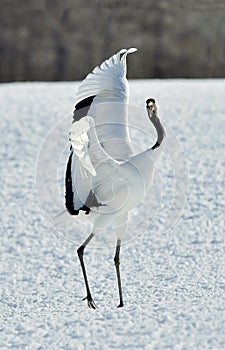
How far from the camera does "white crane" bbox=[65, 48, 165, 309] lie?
2.60 metres

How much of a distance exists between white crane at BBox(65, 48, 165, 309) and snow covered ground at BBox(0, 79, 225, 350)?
1.22 ft

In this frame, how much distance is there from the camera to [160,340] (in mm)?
2672

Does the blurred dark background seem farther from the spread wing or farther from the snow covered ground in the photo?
the spread wing

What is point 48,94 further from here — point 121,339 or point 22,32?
point 121,339

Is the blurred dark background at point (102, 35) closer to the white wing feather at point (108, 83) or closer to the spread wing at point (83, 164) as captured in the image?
the white wing feather at point (108, 83)

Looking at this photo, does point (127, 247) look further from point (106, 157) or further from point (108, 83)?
point (106, 157)

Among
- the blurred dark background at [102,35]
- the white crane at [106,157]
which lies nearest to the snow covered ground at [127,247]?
the white crane at [106,157]

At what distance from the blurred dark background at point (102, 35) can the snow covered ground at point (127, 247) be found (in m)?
0.64

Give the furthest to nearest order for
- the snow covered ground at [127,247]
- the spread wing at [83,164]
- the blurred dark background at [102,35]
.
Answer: the blurred dark background at [102,35], the snow covered ground at [127,247], the spread wing at [83,164]

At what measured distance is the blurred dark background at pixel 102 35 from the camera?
22.2 ft

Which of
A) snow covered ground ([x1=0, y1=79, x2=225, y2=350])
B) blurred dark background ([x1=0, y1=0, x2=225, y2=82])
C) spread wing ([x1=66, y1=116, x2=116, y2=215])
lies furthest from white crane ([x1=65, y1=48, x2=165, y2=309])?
blurred dark background ([x1=0, y1=0, x2=225, y2=82])

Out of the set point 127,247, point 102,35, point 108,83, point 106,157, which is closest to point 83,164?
point 106,157

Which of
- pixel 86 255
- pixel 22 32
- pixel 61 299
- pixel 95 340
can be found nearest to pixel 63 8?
pixel 22 32

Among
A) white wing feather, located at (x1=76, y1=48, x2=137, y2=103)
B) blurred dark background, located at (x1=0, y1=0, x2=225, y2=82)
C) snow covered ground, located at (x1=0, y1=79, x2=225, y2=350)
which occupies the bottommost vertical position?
snow covered ground, located at (x1=0, y1=79, x2=225, y2=350)
